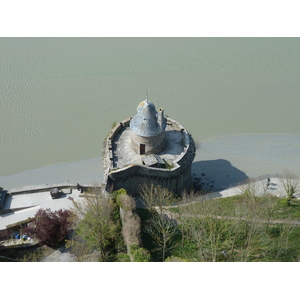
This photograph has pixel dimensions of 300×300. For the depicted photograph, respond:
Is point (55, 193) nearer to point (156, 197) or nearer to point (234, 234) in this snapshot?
point (156, 197)

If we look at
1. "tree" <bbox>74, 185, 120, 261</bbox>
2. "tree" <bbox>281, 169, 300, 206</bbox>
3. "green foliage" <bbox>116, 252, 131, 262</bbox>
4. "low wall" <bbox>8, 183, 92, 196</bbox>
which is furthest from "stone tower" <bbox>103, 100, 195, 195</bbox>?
"tree" <bbox>281, 169, 300, 206</bbox>

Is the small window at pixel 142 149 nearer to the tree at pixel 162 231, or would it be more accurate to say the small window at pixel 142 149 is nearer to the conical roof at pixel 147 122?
the conical roof at pixel 147 122

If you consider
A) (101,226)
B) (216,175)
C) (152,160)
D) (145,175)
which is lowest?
(101,226)

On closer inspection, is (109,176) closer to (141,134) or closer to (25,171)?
(141,134)

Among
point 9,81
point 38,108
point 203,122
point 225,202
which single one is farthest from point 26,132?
point 225,202

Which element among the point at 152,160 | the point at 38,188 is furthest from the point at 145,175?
the point at 38,188

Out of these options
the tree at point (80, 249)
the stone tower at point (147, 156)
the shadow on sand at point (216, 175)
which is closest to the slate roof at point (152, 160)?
the stone tower at point (147, 156)
